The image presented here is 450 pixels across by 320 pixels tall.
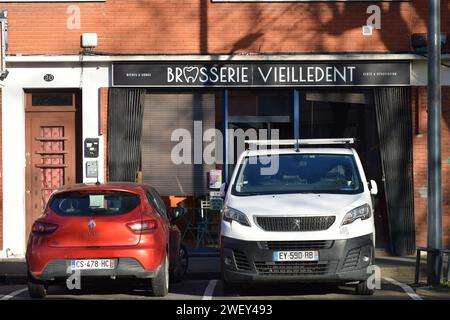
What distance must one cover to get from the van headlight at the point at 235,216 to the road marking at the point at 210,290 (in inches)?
44.3

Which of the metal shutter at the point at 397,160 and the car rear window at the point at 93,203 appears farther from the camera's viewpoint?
the metal shutter at the point at 397,160

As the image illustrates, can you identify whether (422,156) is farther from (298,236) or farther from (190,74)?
(298,236)

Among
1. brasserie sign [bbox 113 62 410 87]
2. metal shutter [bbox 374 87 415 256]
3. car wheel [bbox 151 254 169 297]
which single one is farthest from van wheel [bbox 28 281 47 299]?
metal shutter [bbox 374 87 415 256]

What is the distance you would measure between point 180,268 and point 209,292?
1494mm

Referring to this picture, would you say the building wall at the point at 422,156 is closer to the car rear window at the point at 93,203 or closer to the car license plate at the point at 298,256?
the car license plate at the point at 298,256

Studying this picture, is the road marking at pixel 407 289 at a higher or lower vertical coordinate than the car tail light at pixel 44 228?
lower

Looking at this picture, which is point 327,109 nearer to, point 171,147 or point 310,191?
point 171,147

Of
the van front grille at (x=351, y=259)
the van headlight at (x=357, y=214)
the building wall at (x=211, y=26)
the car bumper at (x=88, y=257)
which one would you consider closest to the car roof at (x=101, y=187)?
the car bumper at (x=88, y=257)

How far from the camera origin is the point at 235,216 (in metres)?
10.4

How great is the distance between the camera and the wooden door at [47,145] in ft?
53.3

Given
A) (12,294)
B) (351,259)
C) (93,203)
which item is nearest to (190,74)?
(93,203)

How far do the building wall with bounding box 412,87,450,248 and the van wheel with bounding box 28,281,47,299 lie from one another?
8.08 meters

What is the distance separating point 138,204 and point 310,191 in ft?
7.56

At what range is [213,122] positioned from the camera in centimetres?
1611
